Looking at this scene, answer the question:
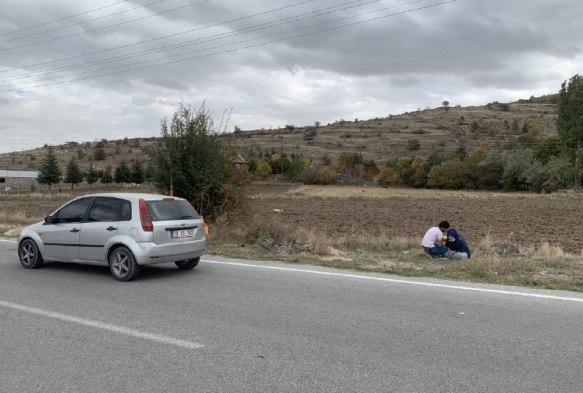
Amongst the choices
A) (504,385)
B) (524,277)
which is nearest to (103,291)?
(504,385)

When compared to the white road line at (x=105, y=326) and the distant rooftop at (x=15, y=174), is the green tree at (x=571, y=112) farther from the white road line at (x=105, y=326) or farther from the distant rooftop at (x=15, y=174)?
the distant rooftop at (x=15, y=174)

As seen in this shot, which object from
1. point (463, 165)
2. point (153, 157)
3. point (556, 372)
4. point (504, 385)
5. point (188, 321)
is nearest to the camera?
point (504, 385)

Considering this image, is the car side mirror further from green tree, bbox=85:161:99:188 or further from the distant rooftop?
the distant rooftop

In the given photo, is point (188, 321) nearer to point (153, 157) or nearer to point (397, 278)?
point (397, 278)

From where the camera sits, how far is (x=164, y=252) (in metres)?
9.09

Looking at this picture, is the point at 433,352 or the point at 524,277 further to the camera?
the point at 524,277

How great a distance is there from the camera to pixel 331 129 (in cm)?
16638

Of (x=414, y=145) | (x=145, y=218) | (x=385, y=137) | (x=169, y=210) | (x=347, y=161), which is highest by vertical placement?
(x=385, y=137)

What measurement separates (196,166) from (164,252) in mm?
7976

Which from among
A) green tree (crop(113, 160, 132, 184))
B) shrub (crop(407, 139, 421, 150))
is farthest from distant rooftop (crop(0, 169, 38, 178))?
shrub (crop(407, 139, 421, 150))

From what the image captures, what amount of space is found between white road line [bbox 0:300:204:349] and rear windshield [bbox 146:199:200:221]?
2.75m

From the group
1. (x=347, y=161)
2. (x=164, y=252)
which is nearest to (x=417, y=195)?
(x=347, y=161)

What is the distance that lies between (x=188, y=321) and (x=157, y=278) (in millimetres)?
3218

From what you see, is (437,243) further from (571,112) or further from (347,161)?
(347,161)
